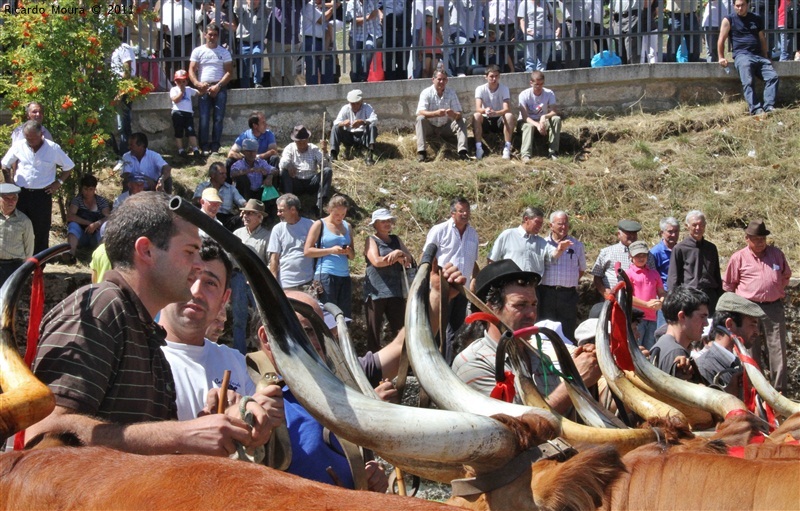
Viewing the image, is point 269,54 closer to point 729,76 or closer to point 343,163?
point 343,163

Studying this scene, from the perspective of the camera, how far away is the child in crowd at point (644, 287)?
430 inches

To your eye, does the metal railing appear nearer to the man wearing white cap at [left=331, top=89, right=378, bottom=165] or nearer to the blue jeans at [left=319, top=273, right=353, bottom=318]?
the man wearing white cap at [left=331, top=89, right=378, bottom=165]

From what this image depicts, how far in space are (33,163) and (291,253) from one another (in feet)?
10.5

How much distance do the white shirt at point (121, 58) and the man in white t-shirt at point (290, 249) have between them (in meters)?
4.47

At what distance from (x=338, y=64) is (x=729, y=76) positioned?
6168mm

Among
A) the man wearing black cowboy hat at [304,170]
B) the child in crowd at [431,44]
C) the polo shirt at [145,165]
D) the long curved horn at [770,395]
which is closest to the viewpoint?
the long curved horn at [770,395]

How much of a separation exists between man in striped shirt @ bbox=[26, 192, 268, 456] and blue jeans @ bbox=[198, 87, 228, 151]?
485 inches

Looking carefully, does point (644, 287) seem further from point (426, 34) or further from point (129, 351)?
point (129, 351)

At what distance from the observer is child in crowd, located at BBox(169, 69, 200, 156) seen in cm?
1554

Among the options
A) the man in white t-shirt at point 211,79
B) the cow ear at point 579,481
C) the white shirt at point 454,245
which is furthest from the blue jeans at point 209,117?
the cow ear at point 579,481

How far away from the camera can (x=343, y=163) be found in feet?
51.8

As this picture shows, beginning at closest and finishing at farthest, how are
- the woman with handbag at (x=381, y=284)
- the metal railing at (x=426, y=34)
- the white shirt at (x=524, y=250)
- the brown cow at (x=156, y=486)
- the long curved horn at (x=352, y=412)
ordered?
the brown cow at (x=156, y=486) < the long curved horn at (x=352, y=412) < the woman with handbag at (x=381, y=284) < the white shirt at (x=524, y=250) < the metal railing at (x=426, y=34)

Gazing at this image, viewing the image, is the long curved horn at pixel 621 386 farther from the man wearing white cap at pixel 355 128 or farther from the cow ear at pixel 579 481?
the man wearing white cap at pixel 355 128

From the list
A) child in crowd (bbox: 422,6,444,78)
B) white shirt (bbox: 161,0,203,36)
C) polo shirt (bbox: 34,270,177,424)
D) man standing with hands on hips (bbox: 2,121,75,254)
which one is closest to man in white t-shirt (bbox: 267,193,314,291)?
man standing with hands on hips (bbox: 2,121,75,254)
